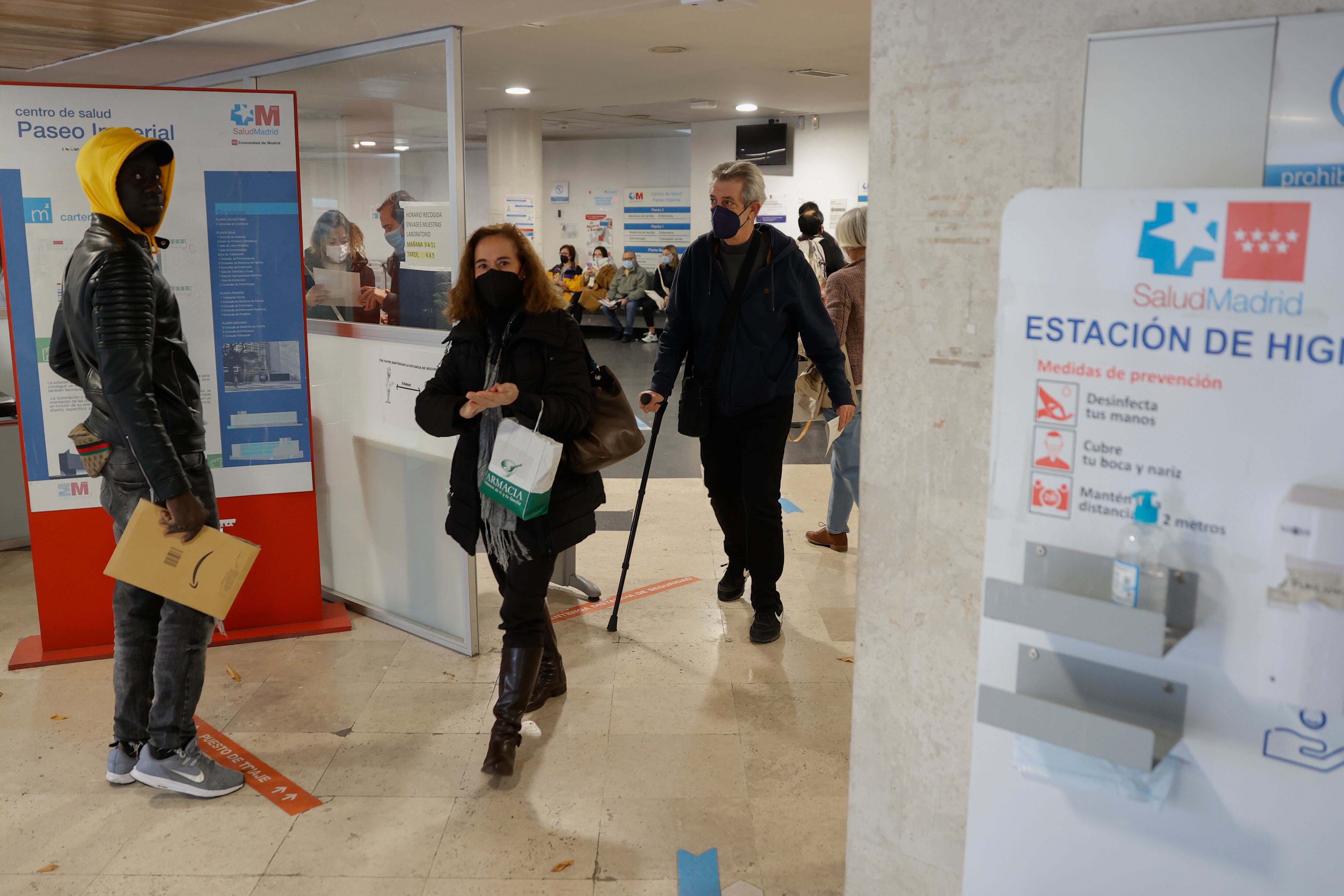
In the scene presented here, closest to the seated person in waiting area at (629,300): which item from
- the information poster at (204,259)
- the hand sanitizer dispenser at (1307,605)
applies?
the information poster at (204,259)

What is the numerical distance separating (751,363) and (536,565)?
1.22 m

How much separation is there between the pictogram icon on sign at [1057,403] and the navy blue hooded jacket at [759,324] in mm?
2361

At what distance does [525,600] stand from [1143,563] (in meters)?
1.93

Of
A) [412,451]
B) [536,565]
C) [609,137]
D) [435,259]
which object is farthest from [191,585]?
[609,137]

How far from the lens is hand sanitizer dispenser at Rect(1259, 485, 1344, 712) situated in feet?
3.13

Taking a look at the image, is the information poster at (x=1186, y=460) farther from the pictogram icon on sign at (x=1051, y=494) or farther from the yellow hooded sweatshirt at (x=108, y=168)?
the yellow hooded sweatshirt at (x=108, y=168)

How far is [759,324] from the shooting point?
11.5 feet

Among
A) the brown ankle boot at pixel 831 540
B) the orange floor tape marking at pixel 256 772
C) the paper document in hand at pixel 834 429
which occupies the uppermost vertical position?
the paper document in hand at pixel 834 429

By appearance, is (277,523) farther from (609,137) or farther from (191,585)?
(609,137)

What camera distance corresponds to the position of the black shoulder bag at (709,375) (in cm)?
350

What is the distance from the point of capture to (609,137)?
53.1 ft

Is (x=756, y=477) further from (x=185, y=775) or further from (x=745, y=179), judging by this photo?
(x=185, y=775)

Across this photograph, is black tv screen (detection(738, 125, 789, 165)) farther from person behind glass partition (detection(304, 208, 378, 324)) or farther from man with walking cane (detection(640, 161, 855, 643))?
person behind glass partition (detection(304, 208, 378, 324))

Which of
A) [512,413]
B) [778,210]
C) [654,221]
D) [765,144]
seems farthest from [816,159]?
[512,413]
